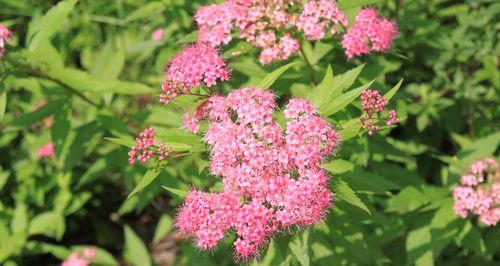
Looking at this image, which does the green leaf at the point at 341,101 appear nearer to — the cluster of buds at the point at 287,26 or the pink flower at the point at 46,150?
the cluster of buds at the point at 287,26

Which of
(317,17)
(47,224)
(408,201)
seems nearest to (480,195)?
(408,201)

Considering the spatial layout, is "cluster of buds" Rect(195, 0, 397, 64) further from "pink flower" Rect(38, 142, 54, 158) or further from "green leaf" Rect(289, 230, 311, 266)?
"pink flower" Rect(38, 142, 54, 158)

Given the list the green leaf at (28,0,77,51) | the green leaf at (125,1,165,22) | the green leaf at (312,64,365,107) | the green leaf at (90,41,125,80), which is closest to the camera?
the green leaf at (312,64,365,107)

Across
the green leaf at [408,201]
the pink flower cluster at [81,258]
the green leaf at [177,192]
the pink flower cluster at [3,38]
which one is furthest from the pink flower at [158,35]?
the green leaf at [408,201]

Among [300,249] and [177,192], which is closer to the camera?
[177,192]

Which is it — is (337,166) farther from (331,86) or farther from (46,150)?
(46,150)

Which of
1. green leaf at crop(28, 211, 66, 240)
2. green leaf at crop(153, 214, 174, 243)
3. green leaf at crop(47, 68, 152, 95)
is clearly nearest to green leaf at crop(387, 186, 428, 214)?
green leaf at crop(47, 68, 152, 95)

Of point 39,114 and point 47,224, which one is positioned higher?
point 39,114
